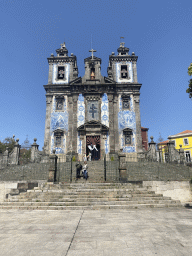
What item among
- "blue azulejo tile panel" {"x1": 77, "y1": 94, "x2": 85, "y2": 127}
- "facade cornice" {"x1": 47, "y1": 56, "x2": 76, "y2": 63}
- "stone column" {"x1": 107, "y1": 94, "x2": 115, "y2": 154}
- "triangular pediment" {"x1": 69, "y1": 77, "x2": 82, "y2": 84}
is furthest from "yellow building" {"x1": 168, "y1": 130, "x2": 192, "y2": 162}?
"facade cornice" {"x1": 47, "y1": 56, "x2": 76, "y2": 63}

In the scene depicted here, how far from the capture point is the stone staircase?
7.52 metres

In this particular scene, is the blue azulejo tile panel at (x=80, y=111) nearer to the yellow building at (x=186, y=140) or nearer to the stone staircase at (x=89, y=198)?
the stone staircase at (x=89, y=198)

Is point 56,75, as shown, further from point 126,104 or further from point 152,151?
point 152,151

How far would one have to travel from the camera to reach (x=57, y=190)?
9242mm

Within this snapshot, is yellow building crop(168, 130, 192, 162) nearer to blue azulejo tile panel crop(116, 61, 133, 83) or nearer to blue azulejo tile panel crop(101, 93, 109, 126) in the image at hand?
blue azulejo tile panel crop(116, 61, 133, 83)

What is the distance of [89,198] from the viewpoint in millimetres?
8195

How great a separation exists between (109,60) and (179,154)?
668 inches

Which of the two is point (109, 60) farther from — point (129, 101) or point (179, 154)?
point (179, 154)

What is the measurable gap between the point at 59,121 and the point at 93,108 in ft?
16.3

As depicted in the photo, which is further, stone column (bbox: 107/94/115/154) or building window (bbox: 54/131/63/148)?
building window (bbox: 54/131/63/148)

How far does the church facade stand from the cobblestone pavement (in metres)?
16.4

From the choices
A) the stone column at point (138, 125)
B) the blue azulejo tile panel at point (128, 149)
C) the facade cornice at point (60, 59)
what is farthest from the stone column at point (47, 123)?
the stone column at point (138, 125)

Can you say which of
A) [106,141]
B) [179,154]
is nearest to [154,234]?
[179,154]

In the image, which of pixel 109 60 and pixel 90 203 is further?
Answer: pixel 109 60
